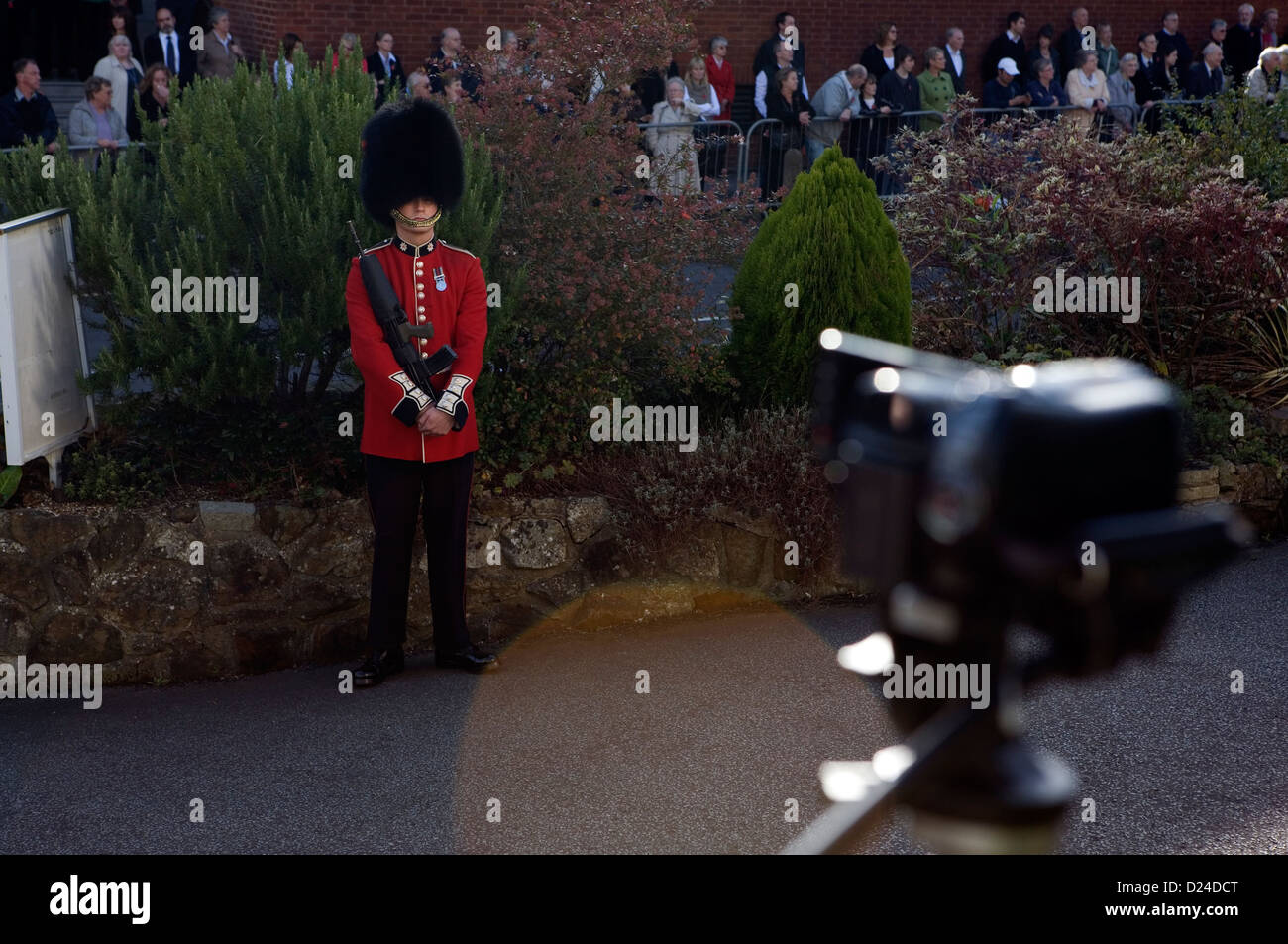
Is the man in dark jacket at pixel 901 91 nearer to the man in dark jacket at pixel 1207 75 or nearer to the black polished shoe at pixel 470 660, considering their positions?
the man in dark jacket at pixel 1207 75

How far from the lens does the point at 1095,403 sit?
0.92m

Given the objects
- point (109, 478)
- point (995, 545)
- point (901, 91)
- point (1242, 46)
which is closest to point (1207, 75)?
point (1242, 46)

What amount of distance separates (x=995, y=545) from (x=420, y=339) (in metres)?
4.96

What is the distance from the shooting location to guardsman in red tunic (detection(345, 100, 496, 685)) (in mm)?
5617

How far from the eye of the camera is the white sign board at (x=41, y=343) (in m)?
5.96

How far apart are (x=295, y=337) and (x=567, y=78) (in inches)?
90.0

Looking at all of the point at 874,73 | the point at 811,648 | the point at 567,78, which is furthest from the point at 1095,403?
the point at 874,73

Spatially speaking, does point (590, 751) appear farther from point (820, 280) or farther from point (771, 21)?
point (771, 21)

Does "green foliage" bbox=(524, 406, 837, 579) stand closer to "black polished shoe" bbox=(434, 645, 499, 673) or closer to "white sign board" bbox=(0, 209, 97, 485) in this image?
"black polished shoe" bbox=(434, 645, 499, 673)

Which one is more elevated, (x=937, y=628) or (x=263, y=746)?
(x=937, y=628)

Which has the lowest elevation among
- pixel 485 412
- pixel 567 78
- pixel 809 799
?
pixel 809 799

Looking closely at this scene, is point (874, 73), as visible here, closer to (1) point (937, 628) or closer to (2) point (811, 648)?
(2) point (811, 648)

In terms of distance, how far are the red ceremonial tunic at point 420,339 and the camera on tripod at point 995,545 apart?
4.69 m

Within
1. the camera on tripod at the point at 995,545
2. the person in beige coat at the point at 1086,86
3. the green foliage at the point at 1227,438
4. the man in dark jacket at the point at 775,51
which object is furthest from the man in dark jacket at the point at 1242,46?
the camera on tripod at the point at 995,545
